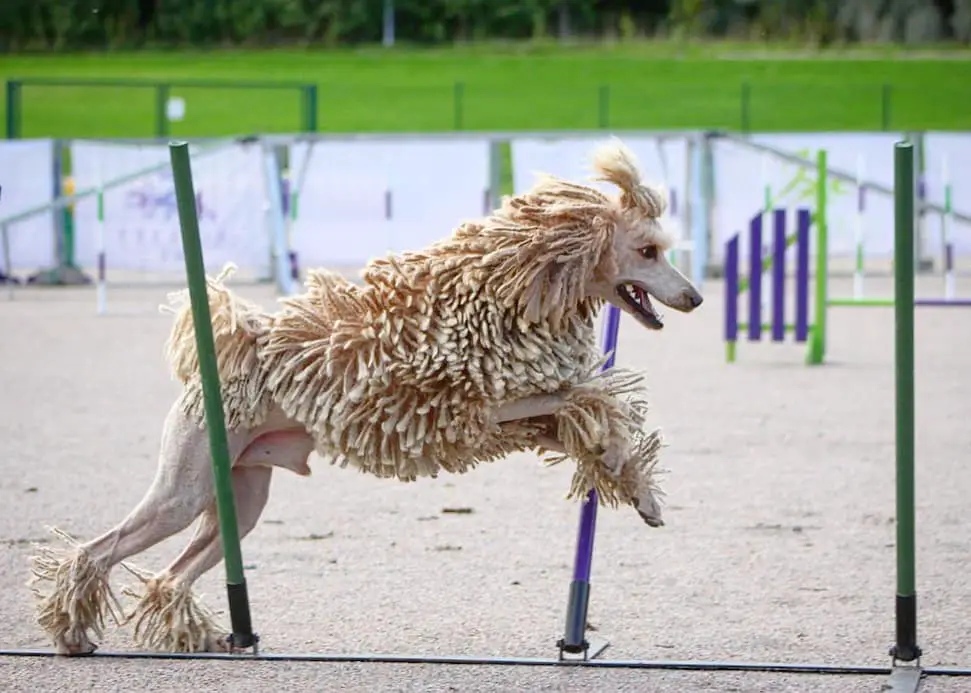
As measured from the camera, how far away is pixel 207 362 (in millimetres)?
5234

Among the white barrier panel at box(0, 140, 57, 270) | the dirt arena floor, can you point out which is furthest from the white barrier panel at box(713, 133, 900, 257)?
the dirt arena floor

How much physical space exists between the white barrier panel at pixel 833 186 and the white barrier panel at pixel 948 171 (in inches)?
20.1

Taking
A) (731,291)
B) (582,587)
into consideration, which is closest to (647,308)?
(582,587)

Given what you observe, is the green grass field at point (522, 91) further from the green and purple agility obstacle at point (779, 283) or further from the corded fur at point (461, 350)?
the corded fur at point (461, 350)

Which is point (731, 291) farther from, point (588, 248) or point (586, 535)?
point (588, 248)

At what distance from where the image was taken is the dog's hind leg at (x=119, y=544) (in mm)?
5500

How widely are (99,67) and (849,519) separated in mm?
37403

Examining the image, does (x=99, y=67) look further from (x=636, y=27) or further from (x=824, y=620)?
(x=824, y=620)

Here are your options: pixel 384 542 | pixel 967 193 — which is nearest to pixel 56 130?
pixel 967 193

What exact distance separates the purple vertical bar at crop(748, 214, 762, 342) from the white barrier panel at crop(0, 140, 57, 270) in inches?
387

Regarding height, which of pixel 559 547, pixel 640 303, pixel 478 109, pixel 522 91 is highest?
pixel 522 91

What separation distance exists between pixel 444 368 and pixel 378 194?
610 inches

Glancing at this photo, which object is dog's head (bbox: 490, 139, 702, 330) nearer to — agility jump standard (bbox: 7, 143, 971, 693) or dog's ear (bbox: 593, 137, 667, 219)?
dog's ear (bbox: 593, 137, 667, 219)

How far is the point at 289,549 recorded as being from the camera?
24.2 ft
